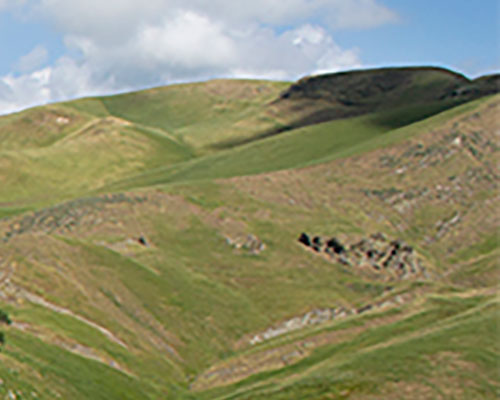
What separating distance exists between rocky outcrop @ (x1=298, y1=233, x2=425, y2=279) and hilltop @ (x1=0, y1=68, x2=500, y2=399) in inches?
13.5

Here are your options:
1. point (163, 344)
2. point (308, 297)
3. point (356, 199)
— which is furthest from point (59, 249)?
point (356, 199)

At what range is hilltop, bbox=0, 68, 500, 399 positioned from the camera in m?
76.4

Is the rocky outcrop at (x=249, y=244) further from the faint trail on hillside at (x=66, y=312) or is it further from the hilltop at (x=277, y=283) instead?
the faint trail on hillside at (x=66, y=312)

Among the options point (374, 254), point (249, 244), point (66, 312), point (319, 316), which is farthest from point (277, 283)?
point (66, 312)

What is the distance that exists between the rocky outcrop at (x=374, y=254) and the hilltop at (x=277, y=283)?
34cm

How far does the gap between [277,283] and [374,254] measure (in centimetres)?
2682

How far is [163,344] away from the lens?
96188 millimetres

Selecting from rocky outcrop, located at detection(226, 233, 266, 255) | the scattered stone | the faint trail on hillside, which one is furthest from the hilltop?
the scattered stone

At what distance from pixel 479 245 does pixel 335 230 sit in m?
34.2

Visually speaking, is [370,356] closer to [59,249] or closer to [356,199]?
[59,249]

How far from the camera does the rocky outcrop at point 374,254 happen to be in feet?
467

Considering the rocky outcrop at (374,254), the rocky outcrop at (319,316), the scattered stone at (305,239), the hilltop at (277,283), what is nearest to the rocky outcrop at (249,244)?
the hilltop at (277,283)

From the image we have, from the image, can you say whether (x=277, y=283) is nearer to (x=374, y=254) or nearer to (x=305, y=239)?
(x=305, y=239)

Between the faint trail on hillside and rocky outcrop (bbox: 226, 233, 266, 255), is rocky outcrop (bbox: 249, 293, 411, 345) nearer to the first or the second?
rocky outcrop (bbox: 226, 233, 266, 255)
